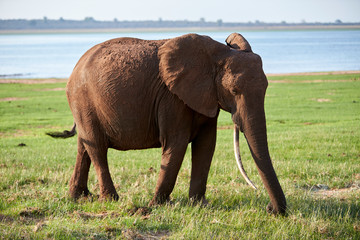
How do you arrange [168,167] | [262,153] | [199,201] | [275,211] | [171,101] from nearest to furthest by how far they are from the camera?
[262,153] < [275,211] < [171,101] < [168,167] < [199,201]

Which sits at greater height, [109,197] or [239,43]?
[239,43]

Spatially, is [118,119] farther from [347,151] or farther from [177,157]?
[347,151]

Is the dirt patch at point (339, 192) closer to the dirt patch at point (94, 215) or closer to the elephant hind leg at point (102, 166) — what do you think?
the elephant hind leg at point (102, 166)

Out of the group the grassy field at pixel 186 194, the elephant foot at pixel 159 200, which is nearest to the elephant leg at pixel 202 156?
the grassy field at pixel 186 194

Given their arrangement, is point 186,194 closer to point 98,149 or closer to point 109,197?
point 109,197

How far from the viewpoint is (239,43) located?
25.9 ft

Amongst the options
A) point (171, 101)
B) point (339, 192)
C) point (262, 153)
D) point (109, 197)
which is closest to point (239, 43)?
point (171, 101)

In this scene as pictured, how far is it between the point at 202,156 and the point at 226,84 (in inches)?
53.3

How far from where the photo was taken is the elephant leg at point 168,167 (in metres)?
7.70

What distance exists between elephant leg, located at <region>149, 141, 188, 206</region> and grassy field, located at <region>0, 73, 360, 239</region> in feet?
0.64

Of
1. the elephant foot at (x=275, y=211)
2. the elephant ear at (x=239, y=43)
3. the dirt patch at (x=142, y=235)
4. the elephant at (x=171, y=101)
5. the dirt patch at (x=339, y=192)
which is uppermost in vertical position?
the elephant ear at (x=239, y=43)

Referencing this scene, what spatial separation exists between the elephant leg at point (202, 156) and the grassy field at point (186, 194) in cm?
24

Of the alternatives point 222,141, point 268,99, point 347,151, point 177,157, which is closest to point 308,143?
point 347,151

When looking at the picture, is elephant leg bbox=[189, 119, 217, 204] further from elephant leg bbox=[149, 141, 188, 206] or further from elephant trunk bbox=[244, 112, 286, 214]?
elephant trunk bbox=[244, 112, 286, 214]
